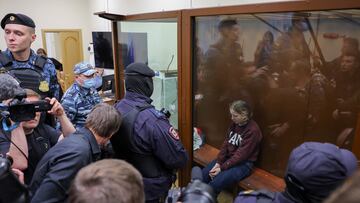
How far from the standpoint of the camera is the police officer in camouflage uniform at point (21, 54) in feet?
6.60

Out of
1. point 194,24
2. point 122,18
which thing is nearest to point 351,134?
point 194,24

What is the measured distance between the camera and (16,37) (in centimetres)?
201

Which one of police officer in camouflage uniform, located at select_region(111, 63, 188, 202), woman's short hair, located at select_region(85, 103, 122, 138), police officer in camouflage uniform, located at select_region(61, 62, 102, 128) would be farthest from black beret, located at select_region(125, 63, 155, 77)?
police officer in camouflage uniform, located at select_region(61, 62, 102, 128)

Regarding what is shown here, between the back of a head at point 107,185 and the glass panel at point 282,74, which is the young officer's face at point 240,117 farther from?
the back of a head at point 107,185

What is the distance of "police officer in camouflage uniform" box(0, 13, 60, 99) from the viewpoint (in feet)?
6.60

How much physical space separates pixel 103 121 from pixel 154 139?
400mm

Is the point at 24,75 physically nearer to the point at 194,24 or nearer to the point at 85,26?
the point at 194,24

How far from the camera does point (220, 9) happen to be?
6.33 feet

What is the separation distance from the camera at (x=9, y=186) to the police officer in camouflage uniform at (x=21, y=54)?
1.09 m

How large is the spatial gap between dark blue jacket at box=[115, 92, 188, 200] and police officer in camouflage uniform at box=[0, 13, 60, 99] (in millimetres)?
724

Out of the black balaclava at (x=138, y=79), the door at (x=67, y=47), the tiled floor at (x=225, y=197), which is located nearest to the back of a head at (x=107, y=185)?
the black balaclava at (x=138, y=79)

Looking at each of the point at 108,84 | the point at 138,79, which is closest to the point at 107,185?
the point at 138,79

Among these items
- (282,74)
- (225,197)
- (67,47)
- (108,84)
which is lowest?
(225,197)

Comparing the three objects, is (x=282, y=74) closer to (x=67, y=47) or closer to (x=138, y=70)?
(x=138, y=70)
